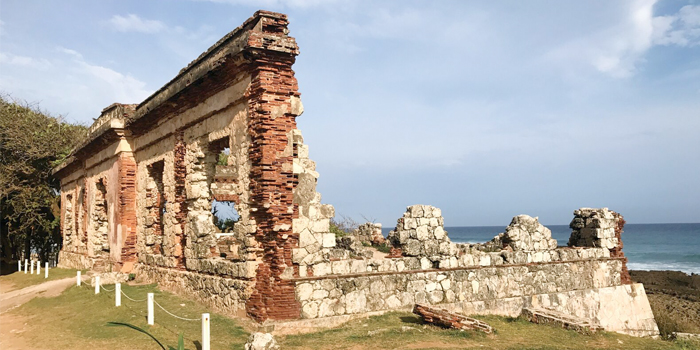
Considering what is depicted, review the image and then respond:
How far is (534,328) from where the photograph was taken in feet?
33.6

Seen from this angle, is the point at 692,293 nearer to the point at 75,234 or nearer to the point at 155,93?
the point at 155,93

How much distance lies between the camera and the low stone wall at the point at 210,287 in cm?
959

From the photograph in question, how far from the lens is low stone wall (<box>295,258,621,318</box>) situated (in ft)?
30.2

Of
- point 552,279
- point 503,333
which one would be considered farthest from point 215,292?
point 552,279

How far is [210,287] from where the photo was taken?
10820mm

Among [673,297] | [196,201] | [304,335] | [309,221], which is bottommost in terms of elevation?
[673,297]

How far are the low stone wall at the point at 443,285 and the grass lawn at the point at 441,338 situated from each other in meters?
0.39

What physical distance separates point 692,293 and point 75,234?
3092cm

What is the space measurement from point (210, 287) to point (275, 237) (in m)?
2.59

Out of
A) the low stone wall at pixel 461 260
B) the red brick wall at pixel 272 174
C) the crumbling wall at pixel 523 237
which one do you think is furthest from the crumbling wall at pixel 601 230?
the red brick wall at pixel 272 174

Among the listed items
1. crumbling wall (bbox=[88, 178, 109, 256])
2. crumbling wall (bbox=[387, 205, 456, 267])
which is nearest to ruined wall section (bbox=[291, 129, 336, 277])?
crumbling wall (bbox=[387, 205, 456, 267])

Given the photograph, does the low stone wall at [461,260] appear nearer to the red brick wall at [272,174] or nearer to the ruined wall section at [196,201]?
the red brick wall at [272,174]

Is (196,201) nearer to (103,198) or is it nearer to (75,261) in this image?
(103,198)

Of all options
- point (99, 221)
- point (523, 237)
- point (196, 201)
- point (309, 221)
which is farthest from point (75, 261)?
point (523, 237)
